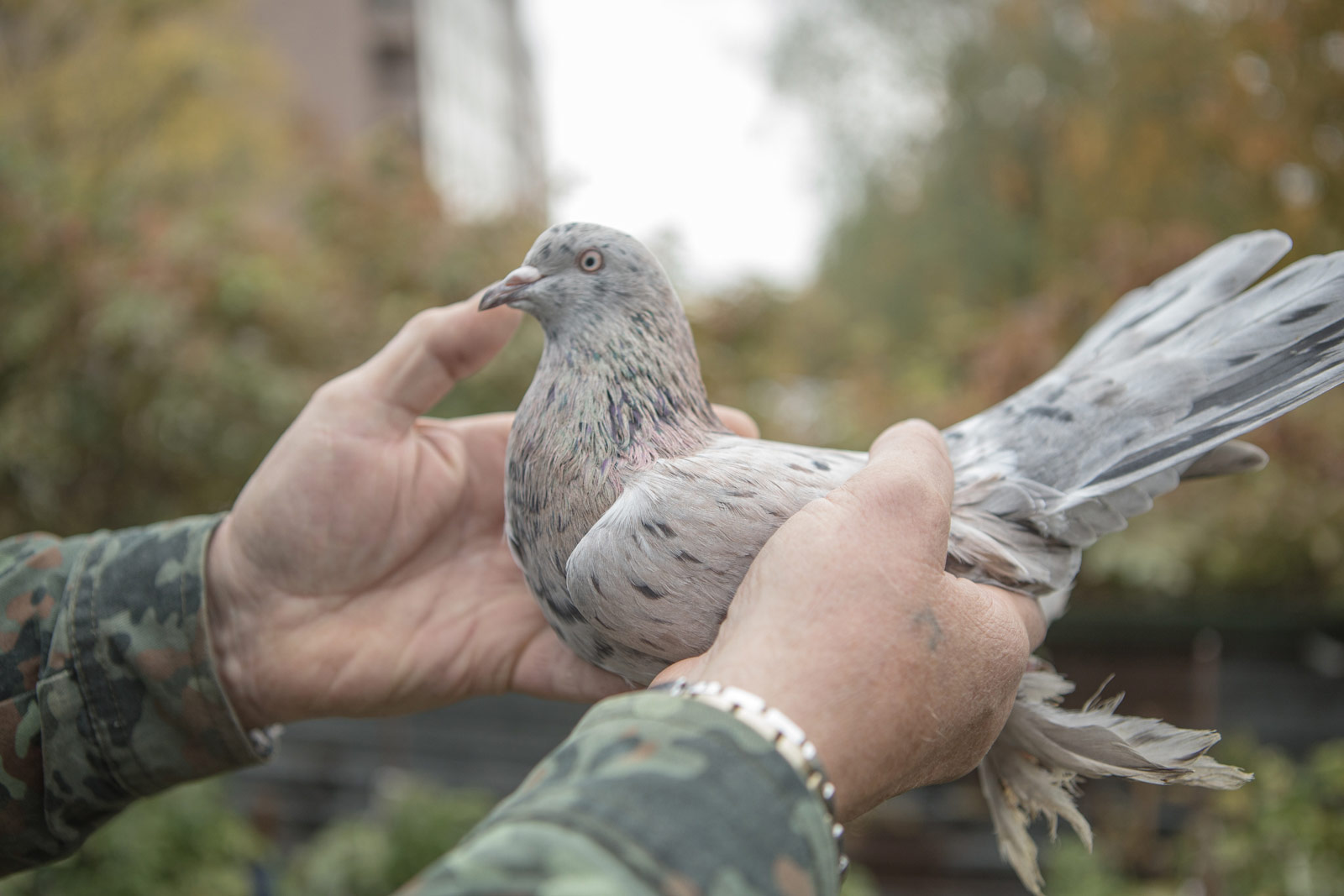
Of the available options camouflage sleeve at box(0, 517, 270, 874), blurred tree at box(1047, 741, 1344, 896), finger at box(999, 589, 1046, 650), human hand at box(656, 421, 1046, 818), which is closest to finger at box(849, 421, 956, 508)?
human hand at box(656, 421, 1046, 818)

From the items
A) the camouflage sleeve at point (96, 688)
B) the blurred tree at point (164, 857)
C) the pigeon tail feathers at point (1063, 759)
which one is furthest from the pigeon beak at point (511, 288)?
the blurred tree at point (164, 857)

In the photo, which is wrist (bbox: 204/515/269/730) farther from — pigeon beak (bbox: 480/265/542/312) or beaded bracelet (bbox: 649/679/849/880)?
beaded bracelet (bbox: 649/679/849/880)

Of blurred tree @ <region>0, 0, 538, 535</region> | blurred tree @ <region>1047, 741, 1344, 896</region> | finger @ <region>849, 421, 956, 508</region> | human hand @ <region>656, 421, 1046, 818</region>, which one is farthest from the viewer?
blurred tree @ <region>0, 0, 538, 535</region>

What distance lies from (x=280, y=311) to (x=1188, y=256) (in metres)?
5.50

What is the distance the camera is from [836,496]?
1.23 meters

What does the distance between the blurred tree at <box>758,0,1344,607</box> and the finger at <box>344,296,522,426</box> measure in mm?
3972

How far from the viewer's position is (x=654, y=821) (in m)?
0.84

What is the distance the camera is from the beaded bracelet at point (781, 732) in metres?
0.95

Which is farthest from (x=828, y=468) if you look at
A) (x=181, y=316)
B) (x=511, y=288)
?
(x=181, y=316)

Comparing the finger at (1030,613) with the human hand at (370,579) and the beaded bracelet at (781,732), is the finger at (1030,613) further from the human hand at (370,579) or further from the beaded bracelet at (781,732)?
the human hand at (370,579)

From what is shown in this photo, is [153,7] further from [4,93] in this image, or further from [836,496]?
[836,496]

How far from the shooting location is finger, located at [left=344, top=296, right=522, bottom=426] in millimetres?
1883

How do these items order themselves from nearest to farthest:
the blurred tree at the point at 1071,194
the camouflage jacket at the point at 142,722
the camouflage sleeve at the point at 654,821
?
the camouflage sleeve at the point at 654,821, the camouflage jacket at the point at 142,722, the blurred tree at the point at 1071,194

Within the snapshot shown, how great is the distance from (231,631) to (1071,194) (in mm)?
10286
